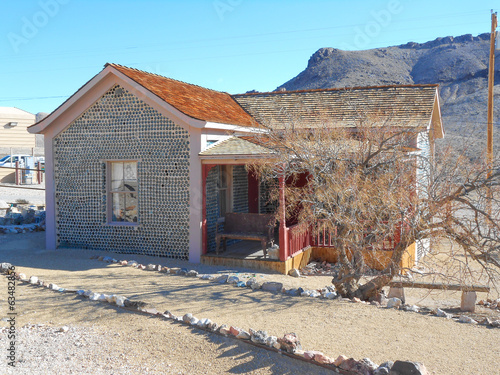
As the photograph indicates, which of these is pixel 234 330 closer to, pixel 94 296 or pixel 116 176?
pixel 94 296

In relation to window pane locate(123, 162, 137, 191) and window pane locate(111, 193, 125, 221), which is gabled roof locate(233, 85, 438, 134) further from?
window pane locate(111, 193, 125, 221)

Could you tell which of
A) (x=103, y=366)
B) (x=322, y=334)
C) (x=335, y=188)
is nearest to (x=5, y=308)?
(x=103, y=366)

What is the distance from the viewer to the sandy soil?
5.84m

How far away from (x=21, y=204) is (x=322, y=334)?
18677mm

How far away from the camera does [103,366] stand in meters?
5.53

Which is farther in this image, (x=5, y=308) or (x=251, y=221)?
(x=251, y=221)

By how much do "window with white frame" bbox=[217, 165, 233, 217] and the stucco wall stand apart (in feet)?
6.11

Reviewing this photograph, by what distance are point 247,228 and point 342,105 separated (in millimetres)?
6058

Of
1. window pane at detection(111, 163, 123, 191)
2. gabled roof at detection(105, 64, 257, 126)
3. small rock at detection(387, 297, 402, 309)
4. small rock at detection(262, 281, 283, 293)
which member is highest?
gabled roof at detection(105, 64, 257, 126)

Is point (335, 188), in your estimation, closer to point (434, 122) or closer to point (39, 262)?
point (39, 262)

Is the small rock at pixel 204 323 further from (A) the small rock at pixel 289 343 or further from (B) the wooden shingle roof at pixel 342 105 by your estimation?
(B) the wooden shingle roof at pixel 342 105

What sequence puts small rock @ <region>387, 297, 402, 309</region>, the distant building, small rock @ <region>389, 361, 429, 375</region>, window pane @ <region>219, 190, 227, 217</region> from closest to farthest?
1. small rock @ <region>389, 361, 429, 375</region>
2. small rock @ <region>387, 297, 402, 309</region>
3. window pane @ <region>219, 190, 227, 217</region>
4. the distant building

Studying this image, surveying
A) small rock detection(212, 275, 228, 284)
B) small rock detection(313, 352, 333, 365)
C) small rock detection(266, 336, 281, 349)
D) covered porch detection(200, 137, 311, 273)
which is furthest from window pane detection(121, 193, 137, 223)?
small rock detection(313, 352, 333, 365)

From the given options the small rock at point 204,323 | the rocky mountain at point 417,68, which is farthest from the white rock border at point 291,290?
the rocky mountain at point 417,68
